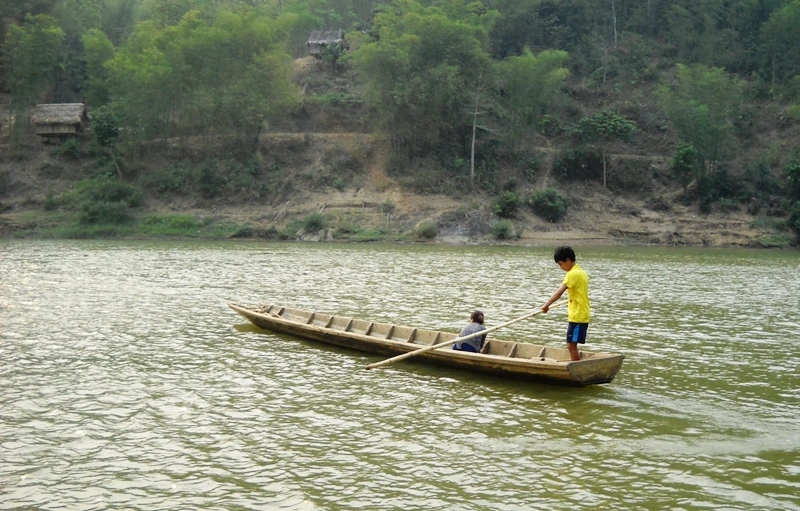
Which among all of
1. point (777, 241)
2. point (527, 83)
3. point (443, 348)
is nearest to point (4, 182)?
point (527, 83)

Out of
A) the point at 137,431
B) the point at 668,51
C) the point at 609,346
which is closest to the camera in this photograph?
the point at 137,431

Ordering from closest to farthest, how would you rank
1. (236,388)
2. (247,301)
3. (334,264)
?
(236,388)
(247,301)
(334,264)

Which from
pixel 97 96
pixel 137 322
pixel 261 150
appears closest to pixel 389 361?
pixel 137 322

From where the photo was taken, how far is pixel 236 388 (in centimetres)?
1085

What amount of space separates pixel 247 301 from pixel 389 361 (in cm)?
844

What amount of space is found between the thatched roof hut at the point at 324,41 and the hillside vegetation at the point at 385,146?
585 cm

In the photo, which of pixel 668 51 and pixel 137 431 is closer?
pixel 137 431

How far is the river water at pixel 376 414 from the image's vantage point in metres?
7.24

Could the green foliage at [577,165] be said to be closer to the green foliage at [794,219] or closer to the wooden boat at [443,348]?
the green foliage at [794,219]

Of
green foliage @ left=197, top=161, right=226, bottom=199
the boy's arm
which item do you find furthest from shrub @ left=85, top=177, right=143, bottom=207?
the boy's arm

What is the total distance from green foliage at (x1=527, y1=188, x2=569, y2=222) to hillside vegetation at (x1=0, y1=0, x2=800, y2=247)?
0.50 feet

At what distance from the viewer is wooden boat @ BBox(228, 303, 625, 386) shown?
10477 millimetres

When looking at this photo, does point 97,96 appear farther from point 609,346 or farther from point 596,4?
point 609,346

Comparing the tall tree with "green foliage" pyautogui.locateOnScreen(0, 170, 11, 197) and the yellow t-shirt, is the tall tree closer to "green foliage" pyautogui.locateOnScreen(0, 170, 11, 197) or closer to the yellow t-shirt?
"green foliage" pyautogui.locateOnScreen(0, 170, 11, 197)
